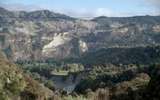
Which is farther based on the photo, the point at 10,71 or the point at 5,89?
the point at 10,71

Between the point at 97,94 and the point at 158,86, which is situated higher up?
the point at 158,86

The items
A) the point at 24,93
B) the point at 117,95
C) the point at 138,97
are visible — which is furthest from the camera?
the point at 117,95

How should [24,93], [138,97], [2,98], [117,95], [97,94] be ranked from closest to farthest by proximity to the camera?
[2,98] → [138,97] → [24,93] → [117,95] → [97,94]

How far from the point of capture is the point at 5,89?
114438 millimetres

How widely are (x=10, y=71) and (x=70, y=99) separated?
82.6 ft

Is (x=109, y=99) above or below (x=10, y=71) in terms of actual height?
below

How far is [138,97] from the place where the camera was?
11306 cm

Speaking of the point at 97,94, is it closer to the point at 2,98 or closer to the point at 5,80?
the point at 5,80

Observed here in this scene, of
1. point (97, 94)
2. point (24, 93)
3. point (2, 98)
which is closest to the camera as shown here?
point (2, 98)

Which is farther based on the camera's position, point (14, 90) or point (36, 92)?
point (36, 92)

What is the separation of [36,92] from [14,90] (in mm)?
10079

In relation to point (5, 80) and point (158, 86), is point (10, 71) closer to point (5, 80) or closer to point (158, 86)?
point (5, 80)

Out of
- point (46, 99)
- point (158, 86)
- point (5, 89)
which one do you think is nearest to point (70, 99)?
point (46, 99)

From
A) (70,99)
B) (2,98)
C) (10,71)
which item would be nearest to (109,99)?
(70,99)
